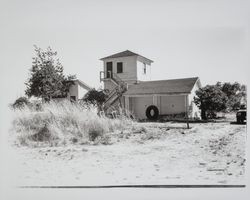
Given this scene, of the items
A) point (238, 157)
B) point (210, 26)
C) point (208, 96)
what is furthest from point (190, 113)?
point (210, 26)

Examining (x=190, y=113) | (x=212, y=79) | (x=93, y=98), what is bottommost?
(x=190, y=113)

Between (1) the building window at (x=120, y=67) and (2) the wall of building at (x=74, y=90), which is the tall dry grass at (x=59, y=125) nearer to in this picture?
(2) the wall of building at (x=74, y=90)

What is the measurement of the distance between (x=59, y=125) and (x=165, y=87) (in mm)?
1499

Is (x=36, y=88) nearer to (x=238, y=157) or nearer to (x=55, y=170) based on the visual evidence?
(x=55, y=170)

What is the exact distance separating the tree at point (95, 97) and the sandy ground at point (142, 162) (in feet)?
1.82

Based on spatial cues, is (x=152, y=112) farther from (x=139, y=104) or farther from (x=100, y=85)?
(x=100, y=85)

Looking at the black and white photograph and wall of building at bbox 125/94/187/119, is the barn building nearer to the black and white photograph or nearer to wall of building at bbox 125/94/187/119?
wall of building at bbox 125/94/187/119

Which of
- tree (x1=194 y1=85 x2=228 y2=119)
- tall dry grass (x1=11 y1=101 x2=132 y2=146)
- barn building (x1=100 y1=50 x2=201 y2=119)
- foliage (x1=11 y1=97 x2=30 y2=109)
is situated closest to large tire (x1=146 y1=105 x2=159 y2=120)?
barn building (x1=100 y1=50 x2=201 y2=119)

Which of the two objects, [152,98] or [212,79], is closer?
[212,79]

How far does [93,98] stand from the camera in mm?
3043

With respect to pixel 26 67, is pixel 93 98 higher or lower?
lower

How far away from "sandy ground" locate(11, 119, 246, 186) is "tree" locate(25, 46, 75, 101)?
66 cm

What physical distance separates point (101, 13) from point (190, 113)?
5.64 ft

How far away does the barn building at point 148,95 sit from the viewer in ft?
10.4
